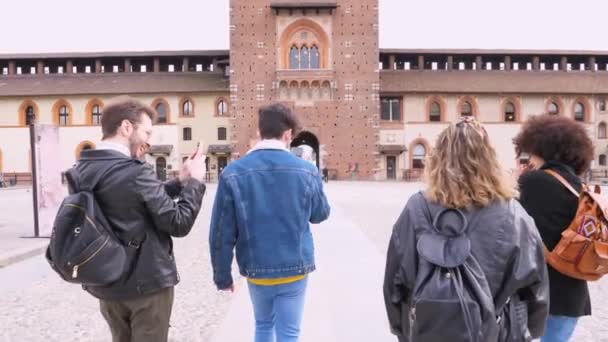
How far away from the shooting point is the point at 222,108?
40.5 metres

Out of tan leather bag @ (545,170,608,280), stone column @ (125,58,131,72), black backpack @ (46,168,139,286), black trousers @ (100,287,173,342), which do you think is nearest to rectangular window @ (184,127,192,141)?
stone column @ (125,58,131,72)

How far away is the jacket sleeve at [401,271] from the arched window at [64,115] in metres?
43.9

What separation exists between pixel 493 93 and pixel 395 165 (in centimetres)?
993

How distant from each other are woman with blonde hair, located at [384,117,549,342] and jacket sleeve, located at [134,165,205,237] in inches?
42.9

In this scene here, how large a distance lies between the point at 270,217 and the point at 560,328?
6.19ft

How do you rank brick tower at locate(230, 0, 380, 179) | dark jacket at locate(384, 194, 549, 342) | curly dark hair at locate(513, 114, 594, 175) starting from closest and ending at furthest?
1. dark jacket at locate(384, 194, 549, 342)
2. curly dark hair at locate(513, 114, 594, 175)
3. brick tower at locate(230, 0, 380, 179)

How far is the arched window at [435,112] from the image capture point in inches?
1586

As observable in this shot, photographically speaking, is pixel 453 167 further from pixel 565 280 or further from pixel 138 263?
pixel 138 263

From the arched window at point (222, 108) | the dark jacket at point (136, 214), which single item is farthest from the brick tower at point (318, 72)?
the dark jacket at point (136, 214)

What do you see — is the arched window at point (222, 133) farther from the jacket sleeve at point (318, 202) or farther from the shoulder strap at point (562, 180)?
the shoulder strap at point (562, 180)

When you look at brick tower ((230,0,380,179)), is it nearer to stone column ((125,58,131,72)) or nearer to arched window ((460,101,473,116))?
arched window ((460,101,473,116))

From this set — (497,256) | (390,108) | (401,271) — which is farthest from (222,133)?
(497,256)

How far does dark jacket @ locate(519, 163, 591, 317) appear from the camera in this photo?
2.91 metres

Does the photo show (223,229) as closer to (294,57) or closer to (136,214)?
(136,214)
